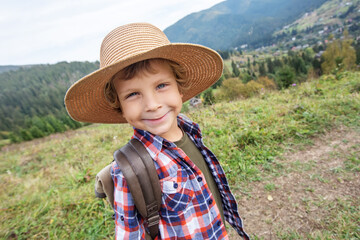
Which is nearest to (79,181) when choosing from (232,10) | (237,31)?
(237,31)

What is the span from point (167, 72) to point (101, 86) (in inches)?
17.4

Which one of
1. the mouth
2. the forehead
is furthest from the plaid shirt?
the forehead

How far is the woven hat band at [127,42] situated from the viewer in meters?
1.02

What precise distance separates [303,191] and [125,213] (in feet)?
8.72

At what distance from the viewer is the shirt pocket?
3.64ft

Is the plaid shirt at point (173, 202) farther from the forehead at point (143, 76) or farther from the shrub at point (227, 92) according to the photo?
the shrub at point (227, 92)

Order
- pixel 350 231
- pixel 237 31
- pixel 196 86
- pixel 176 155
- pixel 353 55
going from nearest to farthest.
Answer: pixel 176 155 < pixel 196 86 < pixel 350 231 < pixel 353 55 < pixel 237 31

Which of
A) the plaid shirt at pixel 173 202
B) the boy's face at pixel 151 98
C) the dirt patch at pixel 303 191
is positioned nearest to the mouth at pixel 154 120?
the boy's face at pixel 151 98

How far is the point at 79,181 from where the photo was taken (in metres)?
3.94

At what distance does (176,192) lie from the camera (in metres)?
1.13

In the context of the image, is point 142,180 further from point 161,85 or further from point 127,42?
point 127,42

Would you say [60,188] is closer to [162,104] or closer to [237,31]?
[162,104]

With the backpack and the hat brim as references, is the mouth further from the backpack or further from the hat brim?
the hat brim

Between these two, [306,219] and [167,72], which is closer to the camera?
[167,72]
